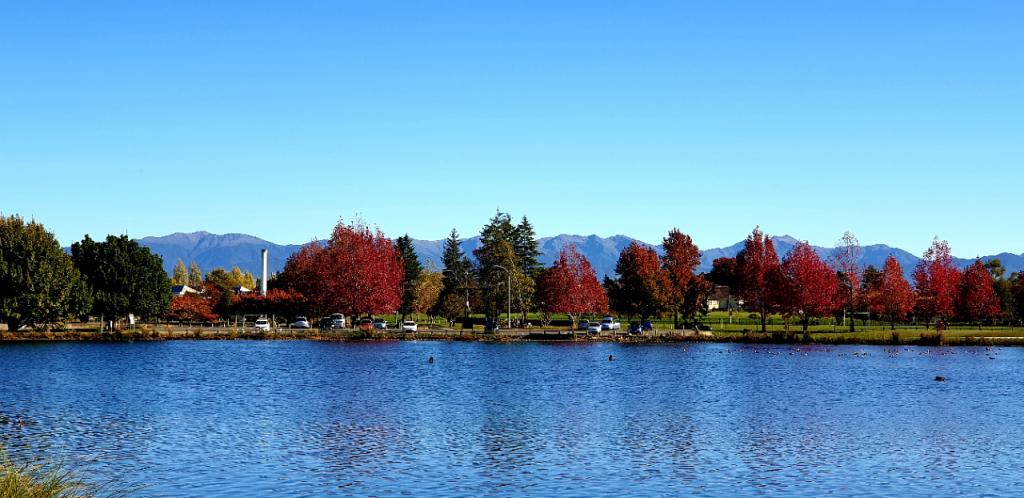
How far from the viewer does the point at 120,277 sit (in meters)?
122

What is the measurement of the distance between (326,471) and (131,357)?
206 feet

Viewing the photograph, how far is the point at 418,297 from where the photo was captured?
180 metres

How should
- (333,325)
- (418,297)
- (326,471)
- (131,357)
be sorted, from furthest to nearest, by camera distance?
1. (418,297)
2. (333,325)
3. (131,357)
4. (326,471)

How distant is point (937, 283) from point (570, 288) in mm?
47522

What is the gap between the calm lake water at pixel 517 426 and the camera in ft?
106

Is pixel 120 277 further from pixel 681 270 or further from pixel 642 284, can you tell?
pixel 681 270

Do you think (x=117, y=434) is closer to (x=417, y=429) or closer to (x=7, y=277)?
(x=417, y=429)

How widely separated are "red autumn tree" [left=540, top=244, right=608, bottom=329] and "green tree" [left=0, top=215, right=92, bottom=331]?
5998cm

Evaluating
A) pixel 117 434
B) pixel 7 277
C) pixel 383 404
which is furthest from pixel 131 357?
pixel 117 434

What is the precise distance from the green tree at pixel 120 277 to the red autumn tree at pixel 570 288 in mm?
51292

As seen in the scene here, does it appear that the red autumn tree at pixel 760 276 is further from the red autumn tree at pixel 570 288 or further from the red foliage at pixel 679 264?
the red autumn tree at pixel 570 288

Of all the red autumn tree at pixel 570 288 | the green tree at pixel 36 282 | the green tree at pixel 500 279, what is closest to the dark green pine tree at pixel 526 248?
the green tree at pixel 500 279

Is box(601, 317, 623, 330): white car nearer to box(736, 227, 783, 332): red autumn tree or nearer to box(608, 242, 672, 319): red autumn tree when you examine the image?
box(608, 242, 672, 319): red autumn tree

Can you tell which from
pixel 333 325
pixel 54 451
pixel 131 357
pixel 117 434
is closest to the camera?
pixel 54 451
